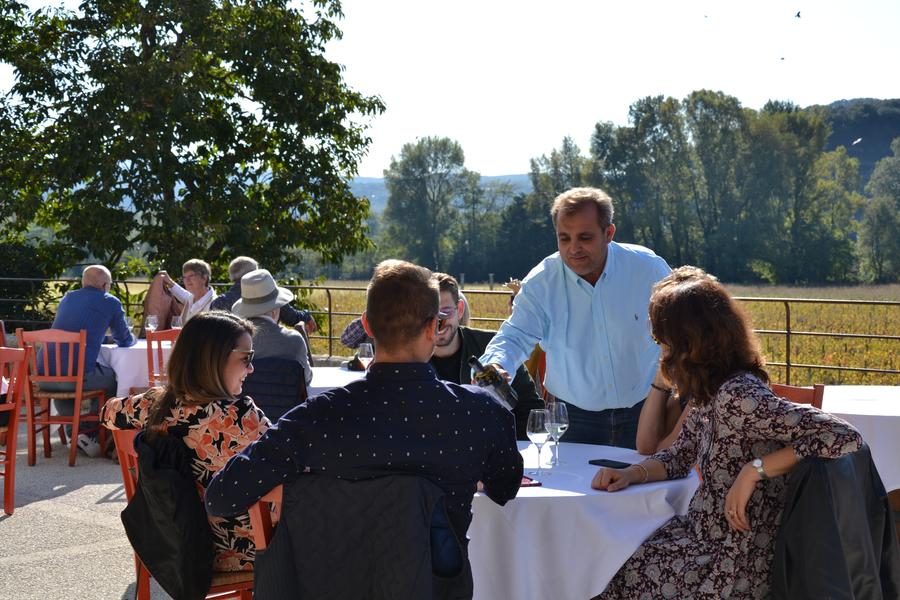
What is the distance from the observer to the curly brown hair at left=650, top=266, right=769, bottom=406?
8.65 ft

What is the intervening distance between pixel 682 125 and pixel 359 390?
71.9 meters

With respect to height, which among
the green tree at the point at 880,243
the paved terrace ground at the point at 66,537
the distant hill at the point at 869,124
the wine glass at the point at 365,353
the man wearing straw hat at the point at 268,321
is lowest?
the paved terrace ground at the point at 66,537

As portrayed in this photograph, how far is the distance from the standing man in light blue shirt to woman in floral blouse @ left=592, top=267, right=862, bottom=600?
1.17 meters

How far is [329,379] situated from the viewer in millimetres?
5773

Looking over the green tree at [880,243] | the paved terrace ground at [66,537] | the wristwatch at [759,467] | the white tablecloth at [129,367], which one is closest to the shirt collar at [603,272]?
the wristwatch at [759,467]

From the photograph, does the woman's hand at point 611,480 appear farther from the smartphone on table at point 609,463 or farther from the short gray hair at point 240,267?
the short gray hair at point 240,267

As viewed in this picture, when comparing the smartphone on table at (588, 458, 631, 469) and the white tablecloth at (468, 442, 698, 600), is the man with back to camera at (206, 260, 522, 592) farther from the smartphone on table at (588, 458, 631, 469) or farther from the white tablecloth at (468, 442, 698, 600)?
the smartphone on table at (588, 458, 631, 469)

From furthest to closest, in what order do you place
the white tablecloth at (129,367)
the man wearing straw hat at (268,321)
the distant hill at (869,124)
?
the distant hill at (869,124), the white tablecloth at (129,367), the man wearing straw hat at (268,321)

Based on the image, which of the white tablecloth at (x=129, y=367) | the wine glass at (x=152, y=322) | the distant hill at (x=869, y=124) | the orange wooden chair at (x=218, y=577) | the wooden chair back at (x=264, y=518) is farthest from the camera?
the distant hill at (x=869, y=124)

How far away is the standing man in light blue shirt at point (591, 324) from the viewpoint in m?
3.97

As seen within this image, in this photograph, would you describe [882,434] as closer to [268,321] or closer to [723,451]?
[723,451]

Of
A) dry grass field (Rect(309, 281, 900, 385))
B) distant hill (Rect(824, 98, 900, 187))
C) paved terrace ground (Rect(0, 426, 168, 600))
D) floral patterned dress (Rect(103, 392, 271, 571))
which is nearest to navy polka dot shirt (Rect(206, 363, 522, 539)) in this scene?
floral patterned dress (Rect(103, 392, 271, 571))

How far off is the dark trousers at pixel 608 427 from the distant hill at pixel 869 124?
116 meters

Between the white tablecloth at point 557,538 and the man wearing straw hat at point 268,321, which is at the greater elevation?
the man wearing straw hat at point 268,321
